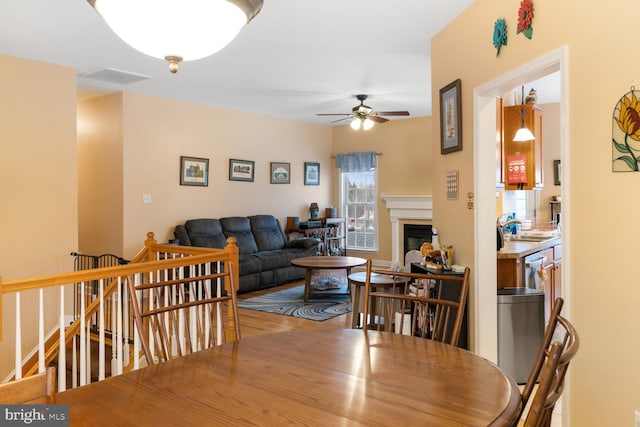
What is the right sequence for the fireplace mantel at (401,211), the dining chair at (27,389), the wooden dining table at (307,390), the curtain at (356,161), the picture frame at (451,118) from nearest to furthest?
the dining chair at (27,389), the wooden dining table at (307,390), the picture frame at (451,118), the fireplace mantel at (401,211), the curtain at (356,161)

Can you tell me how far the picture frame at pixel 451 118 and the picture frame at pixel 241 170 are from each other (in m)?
4.25

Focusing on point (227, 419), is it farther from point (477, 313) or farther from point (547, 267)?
point (547, 267)

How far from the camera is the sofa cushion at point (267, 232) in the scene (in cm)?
734

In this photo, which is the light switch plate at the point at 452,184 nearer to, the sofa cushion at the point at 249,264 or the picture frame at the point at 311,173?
the sofa cushion at the point at 249,264

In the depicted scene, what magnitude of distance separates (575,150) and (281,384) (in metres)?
1.77

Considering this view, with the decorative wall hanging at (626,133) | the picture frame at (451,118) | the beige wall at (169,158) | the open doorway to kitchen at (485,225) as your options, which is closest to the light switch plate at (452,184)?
the picture frame at (451,118)

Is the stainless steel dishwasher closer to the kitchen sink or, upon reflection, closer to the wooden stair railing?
the kitchen sink

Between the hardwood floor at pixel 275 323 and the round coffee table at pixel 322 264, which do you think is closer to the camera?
the hardwood floor at pixel 275 323

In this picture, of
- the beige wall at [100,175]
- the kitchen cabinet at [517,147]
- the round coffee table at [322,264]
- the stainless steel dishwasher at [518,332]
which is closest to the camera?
the stainless steel dishwasher at [518,332]

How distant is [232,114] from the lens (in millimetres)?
7332

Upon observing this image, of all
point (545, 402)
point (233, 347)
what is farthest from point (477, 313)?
point (545, 402)

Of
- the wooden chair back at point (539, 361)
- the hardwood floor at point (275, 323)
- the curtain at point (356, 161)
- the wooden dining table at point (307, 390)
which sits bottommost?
the hardwood floor at point (275, 323)

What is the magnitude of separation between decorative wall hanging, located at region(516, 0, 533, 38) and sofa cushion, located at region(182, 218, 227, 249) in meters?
4.79

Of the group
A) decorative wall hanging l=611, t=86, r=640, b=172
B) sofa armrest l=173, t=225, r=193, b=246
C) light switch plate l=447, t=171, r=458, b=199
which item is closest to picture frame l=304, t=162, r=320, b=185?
sofa armrest l=173, t=225, r=193, b=246
